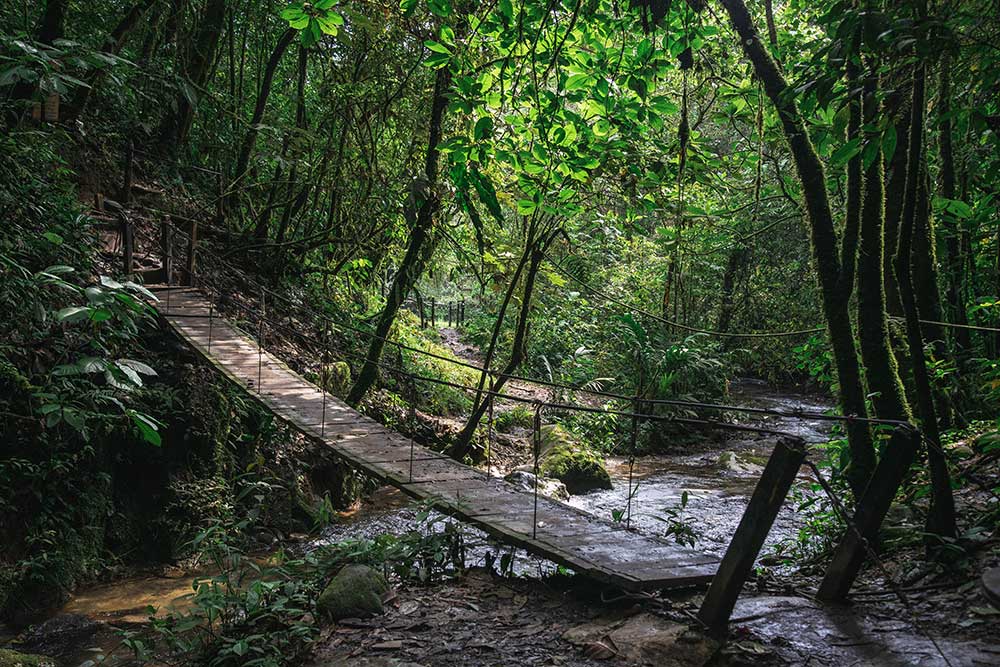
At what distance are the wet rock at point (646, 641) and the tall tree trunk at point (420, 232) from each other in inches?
152

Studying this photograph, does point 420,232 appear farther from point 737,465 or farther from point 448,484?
point 737,465

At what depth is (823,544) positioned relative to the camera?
375 cm

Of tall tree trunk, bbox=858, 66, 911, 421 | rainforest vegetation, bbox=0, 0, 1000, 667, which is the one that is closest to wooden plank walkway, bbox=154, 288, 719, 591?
rainforest vegetation, bbox=0, 0, 1000, 667

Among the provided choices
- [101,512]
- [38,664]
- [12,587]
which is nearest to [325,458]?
[101,512]

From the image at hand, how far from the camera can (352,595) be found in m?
3.37

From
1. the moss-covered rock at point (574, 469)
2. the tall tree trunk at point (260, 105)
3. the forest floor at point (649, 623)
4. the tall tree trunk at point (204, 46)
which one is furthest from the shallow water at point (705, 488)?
the tall tree trunk at point (204, 46)

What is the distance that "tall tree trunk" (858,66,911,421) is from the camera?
357cm

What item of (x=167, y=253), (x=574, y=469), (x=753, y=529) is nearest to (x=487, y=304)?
(x=574, y=469)

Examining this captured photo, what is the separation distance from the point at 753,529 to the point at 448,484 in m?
2.29

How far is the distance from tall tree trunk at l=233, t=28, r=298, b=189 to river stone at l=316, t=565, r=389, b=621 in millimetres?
5081

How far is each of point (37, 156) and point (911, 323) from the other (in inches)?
213

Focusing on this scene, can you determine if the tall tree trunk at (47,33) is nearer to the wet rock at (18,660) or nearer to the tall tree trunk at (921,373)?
the wet rock at (18,660)

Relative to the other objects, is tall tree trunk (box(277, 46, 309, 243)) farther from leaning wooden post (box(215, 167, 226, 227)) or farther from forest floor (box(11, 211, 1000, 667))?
forest floor (box(11, 211, 1000, 667))

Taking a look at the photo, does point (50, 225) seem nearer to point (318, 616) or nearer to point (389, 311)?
point (389, 311)
